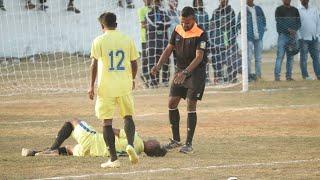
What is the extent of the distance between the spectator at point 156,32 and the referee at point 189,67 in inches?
362

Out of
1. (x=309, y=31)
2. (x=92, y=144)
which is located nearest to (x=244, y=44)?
(x=309, y=31)

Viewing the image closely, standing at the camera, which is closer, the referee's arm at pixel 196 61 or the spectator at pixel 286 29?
the referee's arm at pixel 196 61

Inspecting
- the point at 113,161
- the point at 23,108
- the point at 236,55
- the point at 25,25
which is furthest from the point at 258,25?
the point at 113,161

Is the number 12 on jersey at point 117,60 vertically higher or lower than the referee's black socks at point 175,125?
higher

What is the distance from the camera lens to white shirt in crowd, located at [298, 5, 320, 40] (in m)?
22.2

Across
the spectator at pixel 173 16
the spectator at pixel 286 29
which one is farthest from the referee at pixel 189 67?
the spectator at pixel 286 29

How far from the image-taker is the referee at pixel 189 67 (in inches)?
462

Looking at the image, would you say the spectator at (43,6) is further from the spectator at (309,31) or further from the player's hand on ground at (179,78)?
the player's hand on ground at (179,78)

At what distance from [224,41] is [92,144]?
1114 centimetres

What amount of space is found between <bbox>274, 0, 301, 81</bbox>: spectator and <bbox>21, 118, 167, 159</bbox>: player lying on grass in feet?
37.5

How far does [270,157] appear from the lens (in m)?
10.9

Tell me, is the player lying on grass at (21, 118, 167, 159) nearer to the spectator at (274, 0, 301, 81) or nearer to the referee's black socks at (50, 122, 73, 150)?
the referee's black socks at (50, 122, 73, 150)

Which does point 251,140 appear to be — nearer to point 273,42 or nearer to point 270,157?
point 270,157

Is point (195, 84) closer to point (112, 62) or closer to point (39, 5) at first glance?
point (112, 62)
